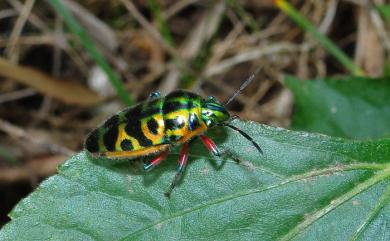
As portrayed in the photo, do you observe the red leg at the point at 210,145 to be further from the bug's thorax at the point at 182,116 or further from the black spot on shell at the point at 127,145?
the black spot on shell at the point at 127,145

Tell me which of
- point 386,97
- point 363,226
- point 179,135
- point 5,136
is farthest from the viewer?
point 5,136

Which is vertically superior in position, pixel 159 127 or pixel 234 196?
pixel 159 127

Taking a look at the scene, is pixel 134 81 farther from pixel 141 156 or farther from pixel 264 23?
pixel 141 156

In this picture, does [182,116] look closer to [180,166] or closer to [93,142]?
[180,166]

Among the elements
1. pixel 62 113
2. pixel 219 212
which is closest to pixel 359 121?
pixel 219 212

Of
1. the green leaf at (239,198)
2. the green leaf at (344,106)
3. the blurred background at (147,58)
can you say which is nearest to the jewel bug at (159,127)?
the green leaf at (239,198)

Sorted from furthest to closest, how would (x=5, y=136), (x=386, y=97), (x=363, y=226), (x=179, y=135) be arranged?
(x=5, y=136) → (x=386, y=97) → (x=179, y=135) → (x=363, y=226)

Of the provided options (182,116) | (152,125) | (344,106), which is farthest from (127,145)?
(344,106)
